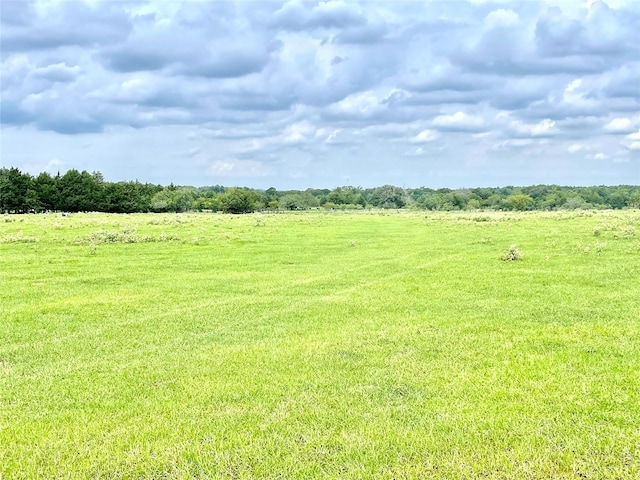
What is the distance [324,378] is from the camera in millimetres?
→ 9438

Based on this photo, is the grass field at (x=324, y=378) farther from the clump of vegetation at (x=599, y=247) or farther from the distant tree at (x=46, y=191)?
the distant tree at (x=46, y=191)

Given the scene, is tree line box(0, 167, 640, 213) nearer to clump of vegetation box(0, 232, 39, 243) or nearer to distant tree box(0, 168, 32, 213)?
distant tree box(0, 168, 32, 213)

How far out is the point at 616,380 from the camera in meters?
9.00

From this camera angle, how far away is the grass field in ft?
21.9

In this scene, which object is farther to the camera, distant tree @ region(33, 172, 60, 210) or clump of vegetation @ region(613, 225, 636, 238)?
distant tree @ region(33, 172, 60, 210)

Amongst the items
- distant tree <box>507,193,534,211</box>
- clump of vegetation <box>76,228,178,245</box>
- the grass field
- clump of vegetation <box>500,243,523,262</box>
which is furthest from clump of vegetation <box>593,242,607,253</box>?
distant tree <box>507,193,534,211</box>

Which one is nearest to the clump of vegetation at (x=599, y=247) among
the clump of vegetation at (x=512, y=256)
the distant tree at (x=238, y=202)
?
the clump of vegetation at (x=512, y=256)

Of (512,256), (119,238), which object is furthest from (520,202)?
(119,238)

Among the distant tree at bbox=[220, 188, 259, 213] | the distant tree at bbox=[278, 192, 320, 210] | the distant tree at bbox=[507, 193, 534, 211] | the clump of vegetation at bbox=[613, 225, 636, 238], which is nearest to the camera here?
the clump of vegetation at bbox=[613, 225, 636, 238]

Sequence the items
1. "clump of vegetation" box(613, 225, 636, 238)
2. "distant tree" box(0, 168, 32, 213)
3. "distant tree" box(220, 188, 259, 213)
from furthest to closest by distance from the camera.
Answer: "distant tree" box(220, 188, 259, 213)
"distant tree" box(0, 168, 32, 213)
"clump of vegetation" box(613, 225, 636, 238)

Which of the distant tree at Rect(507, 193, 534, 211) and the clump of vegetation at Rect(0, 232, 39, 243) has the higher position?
the distant tree at Rect(507, 193, 534, 211)

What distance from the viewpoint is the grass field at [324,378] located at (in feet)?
21.9

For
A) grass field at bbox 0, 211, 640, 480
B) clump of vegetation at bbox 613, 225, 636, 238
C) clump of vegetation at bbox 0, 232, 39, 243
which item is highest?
clump of vegetation at bbox 613, 225, 636, 238

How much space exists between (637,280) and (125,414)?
18.7 metres
